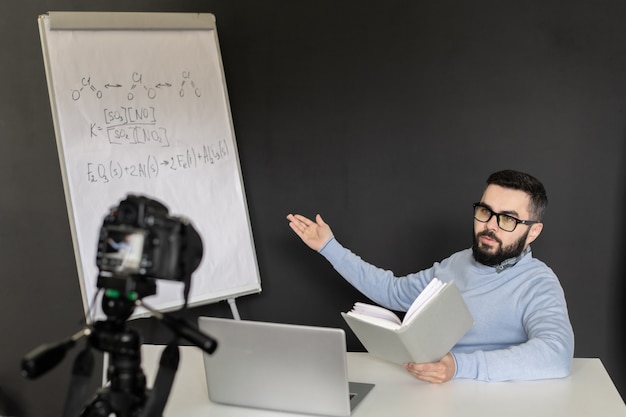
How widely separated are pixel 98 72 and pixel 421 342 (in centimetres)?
172

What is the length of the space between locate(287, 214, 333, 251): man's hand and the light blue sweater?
0.03 meters

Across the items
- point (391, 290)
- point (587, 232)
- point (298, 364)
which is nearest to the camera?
point (298, 364)

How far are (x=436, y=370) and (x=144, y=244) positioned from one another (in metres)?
1.08

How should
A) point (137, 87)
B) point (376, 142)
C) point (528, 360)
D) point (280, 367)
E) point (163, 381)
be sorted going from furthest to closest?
point (376, 142), point (137, 87), point (528, 360), point (280, 367), point (163, 381)

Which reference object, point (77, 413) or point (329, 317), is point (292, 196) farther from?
point (77, 413)

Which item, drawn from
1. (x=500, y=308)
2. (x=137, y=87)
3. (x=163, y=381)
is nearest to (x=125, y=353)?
(x=163, y=381)

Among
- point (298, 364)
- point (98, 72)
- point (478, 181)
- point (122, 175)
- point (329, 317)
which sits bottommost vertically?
point (329, 317)

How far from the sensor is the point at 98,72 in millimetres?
3062

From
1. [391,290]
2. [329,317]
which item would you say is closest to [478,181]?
[391,290]

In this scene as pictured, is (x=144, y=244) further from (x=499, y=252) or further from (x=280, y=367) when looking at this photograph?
(x=499, y=252)

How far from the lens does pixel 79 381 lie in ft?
5.53

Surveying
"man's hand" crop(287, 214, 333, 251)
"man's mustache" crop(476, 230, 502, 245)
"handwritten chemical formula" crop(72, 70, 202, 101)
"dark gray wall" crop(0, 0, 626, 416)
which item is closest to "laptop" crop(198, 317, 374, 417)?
"man's mustache" crop(476, 230, 502, 245)

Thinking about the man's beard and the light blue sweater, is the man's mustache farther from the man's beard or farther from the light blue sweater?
the light blue sweater

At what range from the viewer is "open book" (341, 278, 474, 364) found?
2141 mm
